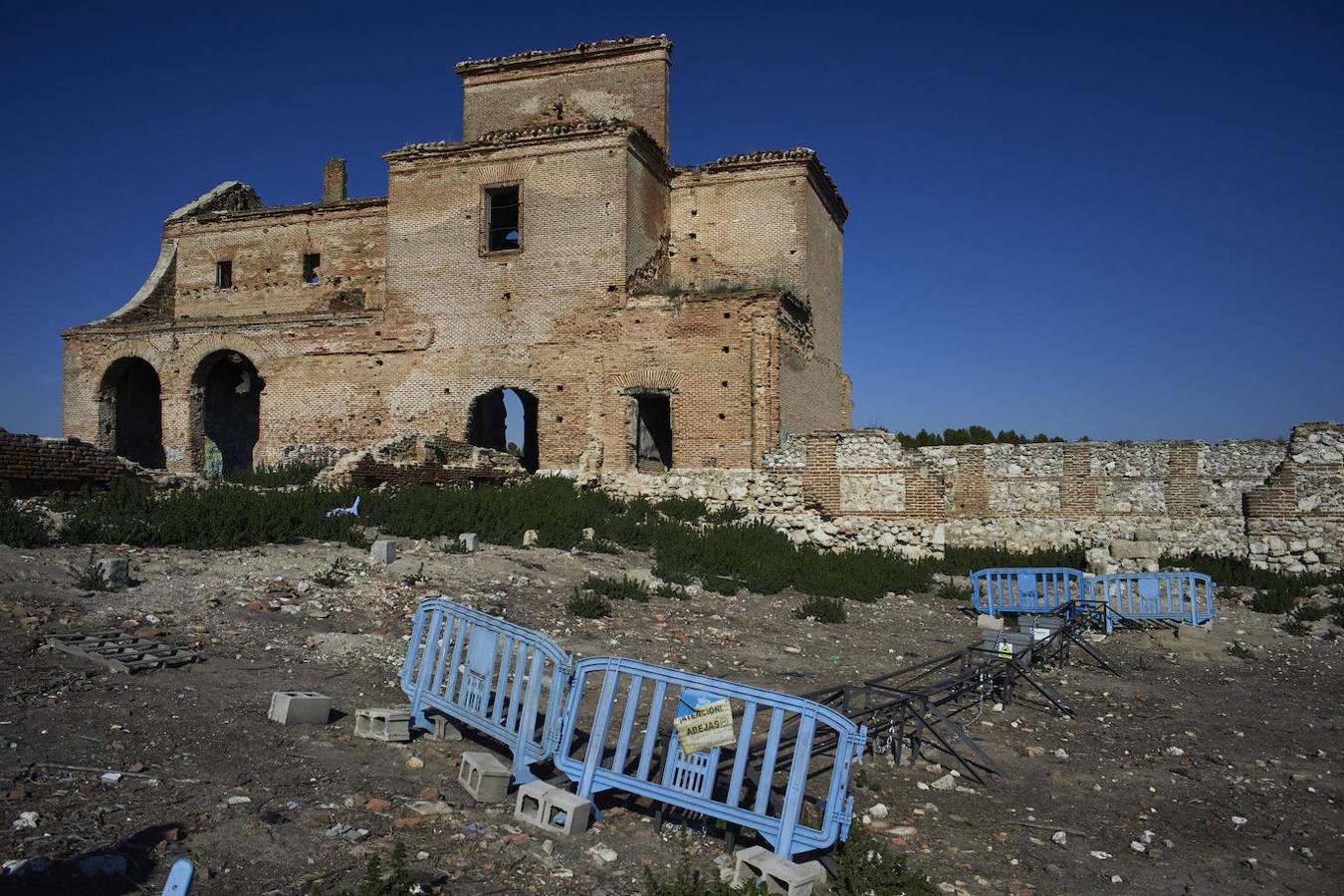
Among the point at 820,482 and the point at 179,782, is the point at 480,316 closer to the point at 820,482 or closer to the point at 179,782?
the point at 820,482

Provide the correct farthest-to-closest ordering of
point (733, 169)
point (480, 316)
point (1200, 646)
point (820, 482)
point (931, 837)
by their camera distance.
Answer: point (733, 169)
point (480, 316)
point (820, 482)
point (1200, 646)
point (931, 837)

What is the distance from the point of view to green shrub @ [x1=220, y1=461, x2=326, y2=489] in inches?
627

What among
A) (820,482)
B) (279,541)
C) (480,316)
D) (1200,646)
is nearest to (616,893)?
(279,541)

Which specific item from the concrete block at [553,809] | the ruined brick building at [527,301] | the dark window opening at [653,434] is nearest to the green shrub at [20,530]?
the concrete block at [553,809]

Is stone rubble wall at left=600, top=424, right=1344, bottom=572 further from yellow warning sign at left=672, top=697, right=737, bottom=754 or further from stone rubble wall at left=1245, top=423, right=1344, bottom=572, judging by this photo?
yellow warning sign at left=672, top=697, right=737, bottom=754

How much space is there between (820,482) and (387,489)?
792 centimetres

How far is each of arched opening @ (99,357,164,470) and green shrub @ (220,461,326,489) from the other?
23.7ft

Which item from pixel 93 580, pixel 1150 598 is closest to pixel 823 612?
pixel 1150 598

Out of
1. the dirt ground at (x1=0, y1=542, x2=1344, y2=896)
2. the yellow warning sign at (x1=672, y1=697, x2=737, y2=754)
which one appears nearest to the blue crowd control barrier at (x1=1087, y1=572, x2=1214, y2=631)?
the dirt ground at (x1=0, y1=542, x2=1344, y2=896)

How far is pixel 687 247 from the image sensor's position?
70.6ft

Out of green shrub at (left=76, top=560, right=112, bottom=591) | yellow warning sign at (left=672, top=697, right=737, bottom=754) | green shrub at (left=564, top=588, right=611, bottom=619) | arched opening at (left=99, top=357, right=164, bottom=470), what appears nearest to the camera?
yellow warning sign at (left=672, top=697, right=737, bottom=754)

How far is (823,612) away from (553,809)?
743 cm

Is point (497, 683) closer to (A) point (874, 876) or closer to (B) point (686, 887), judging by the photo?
(B) point (686, 887)

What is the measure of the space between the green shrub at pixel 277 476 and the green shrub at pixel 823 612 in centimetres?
947
